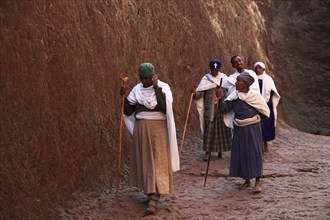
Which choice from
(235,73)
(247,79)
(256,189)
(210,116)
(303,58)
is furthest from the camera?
(303,58)

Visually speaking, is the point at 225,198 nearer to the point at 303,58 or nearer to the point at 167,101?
the point at 167,101

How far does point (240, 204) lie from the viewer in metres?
8.88

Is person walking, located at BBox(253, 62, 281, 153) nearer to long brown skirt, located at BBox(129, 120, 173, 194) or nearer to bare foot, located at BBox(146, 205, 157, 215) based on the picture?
long brown skirt, located at BBox(129, 120, 173, 194)

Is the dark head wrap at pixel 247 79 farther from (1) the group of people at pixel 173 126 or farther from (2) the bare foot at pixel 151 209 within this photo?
(2) the bare foot at pixel 151 209

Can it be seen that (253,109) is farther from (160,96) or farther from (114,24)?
(114,24)

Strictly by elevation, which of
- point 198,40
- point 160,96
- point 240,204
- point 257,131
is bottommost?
point 240,204

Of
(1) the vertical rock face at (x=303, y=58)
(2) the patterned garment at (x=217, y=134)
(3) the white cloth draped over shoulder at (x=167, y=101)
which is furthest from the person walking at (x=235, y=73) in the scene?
(1) the vertical rock face at (x=303, y=58)

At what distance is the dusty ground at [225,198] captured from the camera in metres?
8.32

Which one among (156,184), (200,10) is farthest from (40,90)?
(200,10)

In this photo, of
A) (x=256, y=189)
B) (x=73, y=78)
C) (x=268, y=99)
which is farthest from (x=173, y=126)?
(x=268, y=99)

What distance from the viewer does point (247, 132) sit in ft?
31.1

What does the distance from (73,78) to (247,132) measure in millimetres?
2731

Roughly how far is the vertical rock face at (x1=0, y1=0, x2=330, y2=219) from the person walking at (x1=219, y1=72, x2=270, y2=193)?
1884 mm

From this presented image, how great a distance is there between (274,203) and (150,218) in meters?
1.86
